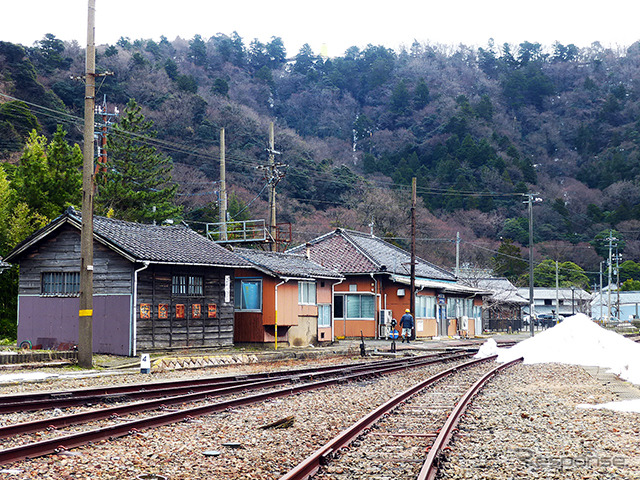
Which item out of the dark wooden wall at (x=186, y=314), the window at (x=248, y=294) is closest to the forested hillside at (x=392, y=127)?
the window at (x=248, y=294)

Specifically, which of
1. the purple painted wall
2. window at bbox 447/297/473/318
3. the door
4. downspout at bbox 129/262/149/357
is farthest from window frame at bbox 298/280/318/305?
window at bbox 447/297/473/318

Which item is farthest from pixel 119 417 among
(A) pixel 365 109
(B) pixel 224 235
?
(A) pixel 365 109

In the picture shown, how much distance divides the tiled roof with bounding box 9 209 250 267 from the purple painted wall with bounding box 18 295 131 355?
1564mm

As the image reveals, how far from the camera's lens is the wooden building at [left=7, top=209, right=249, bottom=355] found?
74.0 feet

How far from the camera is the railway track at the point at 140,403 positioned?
8.09 metres

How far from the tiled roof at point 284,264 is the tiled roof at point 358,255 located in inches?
195

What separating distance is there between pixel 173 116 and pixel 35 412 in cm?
5965

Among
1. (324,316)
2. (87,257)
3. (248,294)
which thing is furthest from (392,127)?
(87,257)

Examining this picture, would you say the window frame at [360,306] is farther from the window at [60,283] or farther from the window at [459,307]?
the window at [60,283]

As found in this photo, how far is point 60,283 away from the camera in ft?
78.5

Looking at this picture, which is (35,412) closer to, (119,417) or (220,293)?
(119,417)

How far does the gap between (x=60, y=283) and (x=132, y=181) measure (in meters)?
21.7

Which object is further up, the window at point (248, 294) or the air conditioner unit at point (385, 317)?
the window at point (248, 294)

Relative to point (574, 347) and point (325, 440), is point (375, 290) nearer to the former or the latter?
point (574, 347)
